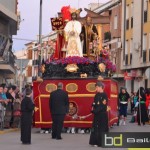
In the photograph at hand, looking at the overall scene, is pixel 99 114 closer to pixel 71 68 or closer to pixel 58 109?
pixel 58 109

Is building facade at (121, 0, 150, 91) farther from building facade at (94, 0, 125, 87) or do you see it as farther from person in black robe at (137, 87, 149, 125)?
person in black robe at (137, 87, 149, 125)

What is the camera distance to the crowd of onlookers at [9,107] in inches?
825

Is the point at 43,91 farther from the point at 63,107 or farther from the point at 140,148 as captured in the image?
the point at 140,148

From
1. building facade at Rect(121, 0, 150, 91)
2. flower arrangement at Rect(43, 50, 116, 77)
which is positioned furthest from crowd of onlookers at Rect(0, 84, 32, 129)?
building facade at Rect(121, 0, 150, 91)

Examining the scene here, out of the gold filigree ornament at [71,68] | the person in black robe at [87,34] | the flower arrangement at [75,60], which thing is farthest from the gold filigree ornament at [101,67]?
the person in black robe at [87,34]

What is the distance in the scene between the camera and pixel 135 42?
54.1 meters

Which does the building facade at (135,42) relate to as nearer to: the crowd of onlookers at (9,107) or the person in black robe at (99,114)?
the crowd of onlookers at (9,107)

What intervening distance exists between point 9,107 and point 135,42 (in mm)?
33533

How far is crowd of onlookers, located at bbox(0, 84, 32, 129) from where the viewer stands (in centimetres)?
2095

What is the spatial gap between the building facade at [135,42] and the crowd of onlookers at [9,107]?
27.2m

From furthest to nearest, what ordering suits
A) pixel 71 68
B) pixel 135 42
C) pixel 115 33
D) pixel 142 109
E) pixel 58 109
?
1. pixel 115 33
2. pixel 135 42
3. pixel 142 109
4. pixel 71 68
5. pixel 58 109

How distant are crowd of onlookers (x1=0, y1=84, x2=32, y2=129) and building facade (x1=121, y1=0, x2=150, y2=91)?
27.2 m

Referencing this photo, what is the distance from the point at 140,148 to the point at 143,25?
150 feet

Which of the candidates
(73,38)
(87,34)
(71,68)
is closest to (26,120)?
(71,68)
